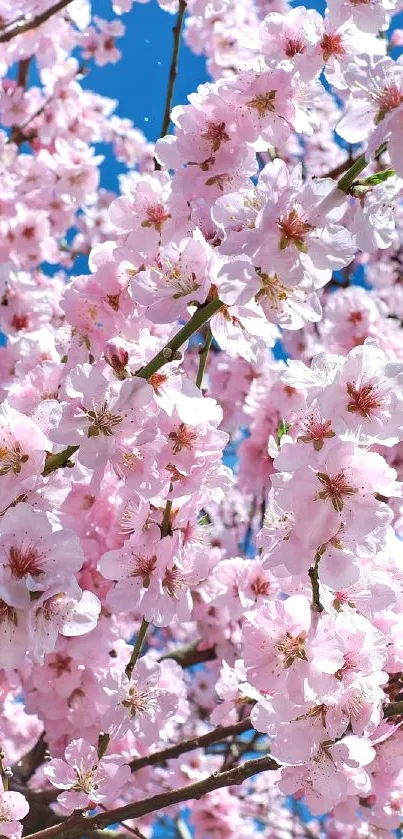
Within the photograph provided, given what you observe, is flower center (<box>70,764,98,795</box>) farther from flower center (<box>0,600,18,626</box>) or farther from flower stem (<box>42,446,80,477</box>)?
flower stem (<box>42,446,80,477</box>)

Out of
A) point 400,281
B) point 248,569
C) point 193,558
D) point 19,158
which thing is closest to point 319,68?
point 193,558

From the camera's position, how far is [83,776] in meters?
2.10

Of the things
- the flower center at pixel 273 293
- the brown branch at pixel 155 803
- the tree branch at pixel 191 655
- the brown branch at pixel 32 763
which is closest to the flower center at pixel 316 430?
the flower center at pixel 273 293

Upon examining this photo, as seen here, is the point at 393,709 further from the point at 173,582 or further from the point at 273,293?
the point at 273,293

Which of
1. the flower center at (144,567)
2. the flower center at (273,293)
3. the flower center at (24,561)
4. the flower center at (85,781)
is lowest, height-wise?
the flower center at (85,781)

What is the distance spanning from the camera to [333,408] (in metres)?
1.68

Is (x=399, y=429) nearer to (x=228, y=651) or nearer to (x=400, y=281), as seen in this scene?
(x=228, y=651)

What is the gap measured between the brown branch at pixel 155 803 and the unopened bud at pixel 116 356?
37.2 inches

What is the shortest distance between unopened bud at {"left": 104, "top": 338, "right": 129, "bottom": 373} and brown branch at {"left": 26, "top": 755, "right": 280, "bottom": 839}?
944 mm

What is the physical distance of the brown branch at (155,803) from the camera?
1.85 metres

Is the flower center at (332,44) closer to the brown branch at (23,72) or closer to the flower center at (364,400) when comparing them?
the flower center at (364,400)

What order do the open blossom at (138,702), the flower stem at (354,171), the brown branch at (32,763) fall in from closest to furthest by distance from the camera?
1. the flower stem at (354,171)
2. the open blossom at (138,702)
3. the brown branch at (32,763)

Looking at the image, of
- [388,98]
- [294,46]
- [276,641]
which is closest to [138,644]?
[276,641]

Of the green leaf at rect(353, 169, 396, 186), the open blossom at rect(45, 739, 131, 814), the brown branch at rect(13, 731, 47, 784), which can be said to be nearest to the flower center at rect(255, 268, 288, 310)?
the green leaf at rect(353, 169, 396, 186)
